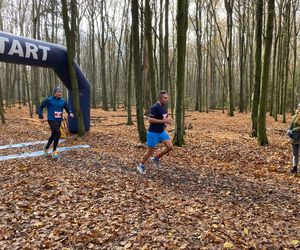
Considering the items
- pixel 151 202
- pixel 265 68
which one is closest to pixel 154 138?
pixel 151 202

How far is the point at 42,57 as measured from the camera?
13.1 m

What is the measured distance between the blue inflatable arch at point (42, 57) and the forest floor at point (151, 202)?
4224 mm

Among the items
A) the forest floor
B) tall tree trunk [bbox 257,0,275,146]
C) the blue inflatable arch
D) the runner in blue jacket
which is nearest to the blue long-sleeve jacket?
the runner in blue jacket

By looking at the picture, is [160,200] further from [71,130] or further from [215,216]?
[71,130]

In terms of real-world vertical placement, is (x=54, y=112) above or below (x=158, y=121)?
above

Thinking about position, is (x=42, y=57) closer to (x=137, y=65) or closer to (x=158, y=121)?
(x=137, y=65)

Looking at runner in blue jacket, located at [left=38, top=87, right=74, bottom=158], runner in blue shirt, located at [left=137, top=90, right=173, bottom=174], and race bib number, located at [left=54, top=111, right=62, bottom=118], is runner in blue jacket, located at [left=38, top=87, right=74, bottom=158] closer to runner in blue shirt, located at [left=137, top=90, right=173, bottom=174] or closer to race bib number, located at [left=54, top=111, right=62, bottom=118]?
race bib number, located at [left=54, top=111, right=62, bottom=118]

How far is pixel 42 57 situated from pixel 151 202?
31.8 ft

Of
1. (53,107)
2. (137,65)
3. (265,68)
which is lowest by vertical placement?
(53,107)

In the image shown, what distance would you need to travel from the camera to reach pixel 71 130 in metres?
14.5

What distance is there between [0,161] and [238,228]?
7.24 m

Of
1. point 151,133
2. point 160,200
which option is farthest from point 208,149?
point 160,200

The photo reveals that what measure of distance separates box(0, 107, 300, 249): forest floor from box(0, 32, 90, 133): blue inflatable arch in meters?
4.22

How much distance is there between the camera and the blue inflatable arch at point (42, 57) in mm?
11820
